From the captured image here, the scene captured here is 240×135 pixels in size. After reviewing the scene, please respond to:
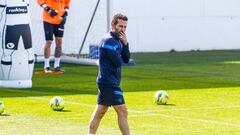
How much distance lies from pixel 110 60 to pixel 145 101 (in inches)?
217

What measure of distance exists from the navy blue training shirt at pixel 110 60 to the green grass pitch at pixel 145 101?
148cm

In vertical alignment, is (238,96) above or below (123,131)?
below

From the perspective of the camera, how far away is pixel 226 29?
34781 millimetres

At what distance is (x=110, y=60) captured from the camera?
477 inches

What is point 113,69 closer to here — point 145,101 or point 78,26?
point 145,101

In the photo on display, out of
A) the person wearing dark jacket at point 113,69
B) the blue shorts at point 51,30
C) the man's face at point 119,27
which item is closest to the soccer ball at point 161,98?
the person wearing dark jacket at point 113,69

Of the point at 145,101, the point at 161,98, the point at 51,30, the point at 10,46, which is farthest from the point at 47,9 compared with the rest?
the point at 161,98

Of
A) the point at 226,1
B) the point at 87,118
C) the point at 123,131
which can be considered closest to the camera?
the point at 123,131

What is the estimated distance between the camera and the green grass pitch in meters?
13.9

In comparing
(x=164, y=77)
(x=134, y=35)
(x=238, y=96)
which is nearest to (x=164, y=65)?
(x=164, y=77)

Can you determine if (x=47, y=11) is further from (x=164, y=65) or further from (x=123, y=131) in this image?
(x=123, y=131)

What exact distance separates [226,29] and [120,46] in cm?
2302

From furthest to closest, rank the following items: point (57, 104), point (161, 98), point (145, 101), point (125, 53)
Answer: point (145, 101) < point (161, 98) < point (57, 104) < point (125, 53)

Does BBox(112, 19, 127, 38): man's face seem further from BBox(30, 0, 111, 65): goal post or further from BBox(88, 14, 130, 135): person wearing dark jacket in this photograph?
BBox(30, 0, 111, 65): goal post
